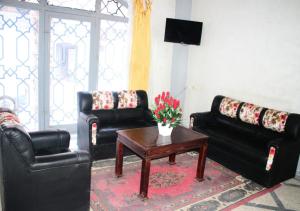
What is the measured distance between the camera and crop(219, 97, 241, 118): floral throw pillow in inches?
175

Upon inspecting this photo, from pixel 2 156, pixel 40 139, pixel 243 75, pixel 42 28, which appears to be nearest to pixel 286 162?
pixel 243 75

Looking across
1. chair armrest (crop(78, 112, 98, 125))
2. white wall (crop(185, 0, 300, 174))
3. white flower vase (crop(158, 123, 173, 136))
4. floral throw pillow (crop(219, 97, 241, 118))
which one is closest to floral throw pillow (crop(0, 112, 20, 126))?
chair armrest (crop(78, 112, 98, 125))

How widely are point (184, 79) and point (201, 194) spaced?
3.07 m

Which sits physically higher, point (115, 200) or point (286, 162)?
point (286, 162)

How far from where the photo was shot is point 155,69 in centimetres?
560

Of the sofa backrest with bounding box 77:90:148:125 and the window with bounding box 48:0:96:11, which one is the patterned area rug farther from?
the window with bounding box 48:0:96:11

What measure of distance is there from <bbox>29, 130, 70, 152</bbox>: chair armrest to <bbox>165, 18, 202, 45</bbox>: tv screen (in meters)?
2.85

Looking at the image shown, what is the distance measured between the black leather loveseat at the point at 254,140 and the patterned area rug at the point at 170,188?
201mm

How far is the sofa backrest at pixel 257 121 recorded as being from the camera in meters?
3.71

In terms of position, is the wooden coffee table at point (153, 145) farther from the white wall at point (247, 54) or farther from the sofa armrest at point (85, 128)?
the white wall at point (247, 54)

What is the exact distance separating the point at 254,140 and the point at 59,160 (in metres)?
2.84

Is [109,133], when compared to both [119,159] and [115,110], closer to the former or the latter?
[119,159]

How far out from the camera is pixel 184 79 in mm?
5863

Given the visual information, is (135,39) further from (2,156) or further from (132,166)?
(2,156)
